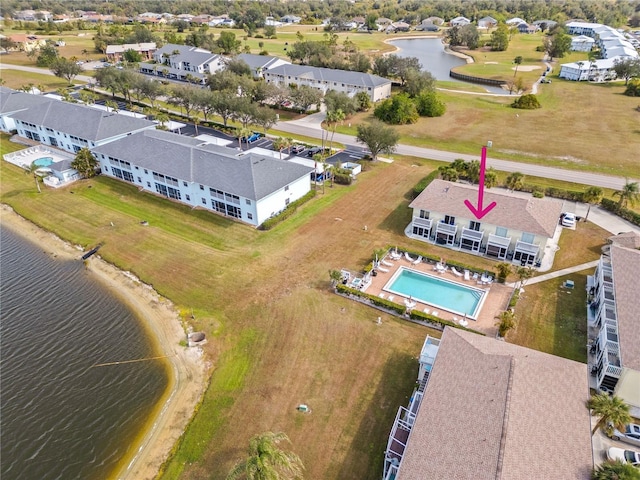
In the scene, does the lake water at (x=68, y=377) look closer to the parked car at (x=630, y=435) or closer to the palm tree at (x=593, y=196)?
the parked car at (x=630, y=435)

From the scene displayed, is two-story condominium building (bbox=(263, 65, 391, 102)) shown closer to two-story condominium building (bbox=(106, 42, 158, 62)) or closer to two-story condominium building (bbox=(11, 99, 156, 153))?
two-story condominium building (bbox=(11, 99, 156, 153))

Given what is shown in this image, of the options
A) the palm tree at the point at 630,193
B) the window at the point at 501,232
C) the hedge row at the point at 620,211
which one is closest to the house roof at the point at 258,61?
the hedge row at the point at 620,211

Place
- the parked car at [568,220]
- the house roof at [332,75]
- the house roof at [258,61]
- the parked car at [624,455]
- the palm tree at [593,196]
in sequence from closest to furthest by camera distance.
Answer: the parked car at [624,455] < the parked car at [568,220] < the palm tree at [593,196] < the house roof at [332,75] < the house roof at [258,61]

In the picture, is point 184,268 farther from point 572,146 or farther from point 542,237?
point 572,146

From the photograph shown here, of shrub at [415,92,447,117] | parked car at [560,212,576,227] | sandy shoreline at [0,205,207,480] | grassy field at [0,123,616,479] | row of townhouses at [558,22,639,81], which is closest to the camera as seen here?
sandy shoreline at [0,205,207,480]

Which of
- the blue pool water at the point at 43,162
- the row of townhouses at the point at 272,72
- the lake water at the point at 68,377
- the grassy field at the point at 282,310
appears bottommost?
the lake water at the point at 68,377

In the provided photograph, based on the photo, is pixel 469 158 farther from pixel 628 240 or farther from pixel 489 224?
pixel 628 240

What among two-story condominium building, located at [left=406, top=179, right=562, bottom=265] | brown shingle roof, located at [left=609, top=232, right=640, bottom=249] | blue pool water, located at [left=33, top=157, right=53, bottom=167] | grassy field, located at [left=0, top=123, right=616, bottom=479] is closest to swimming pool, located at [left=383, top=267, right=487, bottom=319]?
grassy field, located at [left=0, top=123, right=616, bottom=479]
